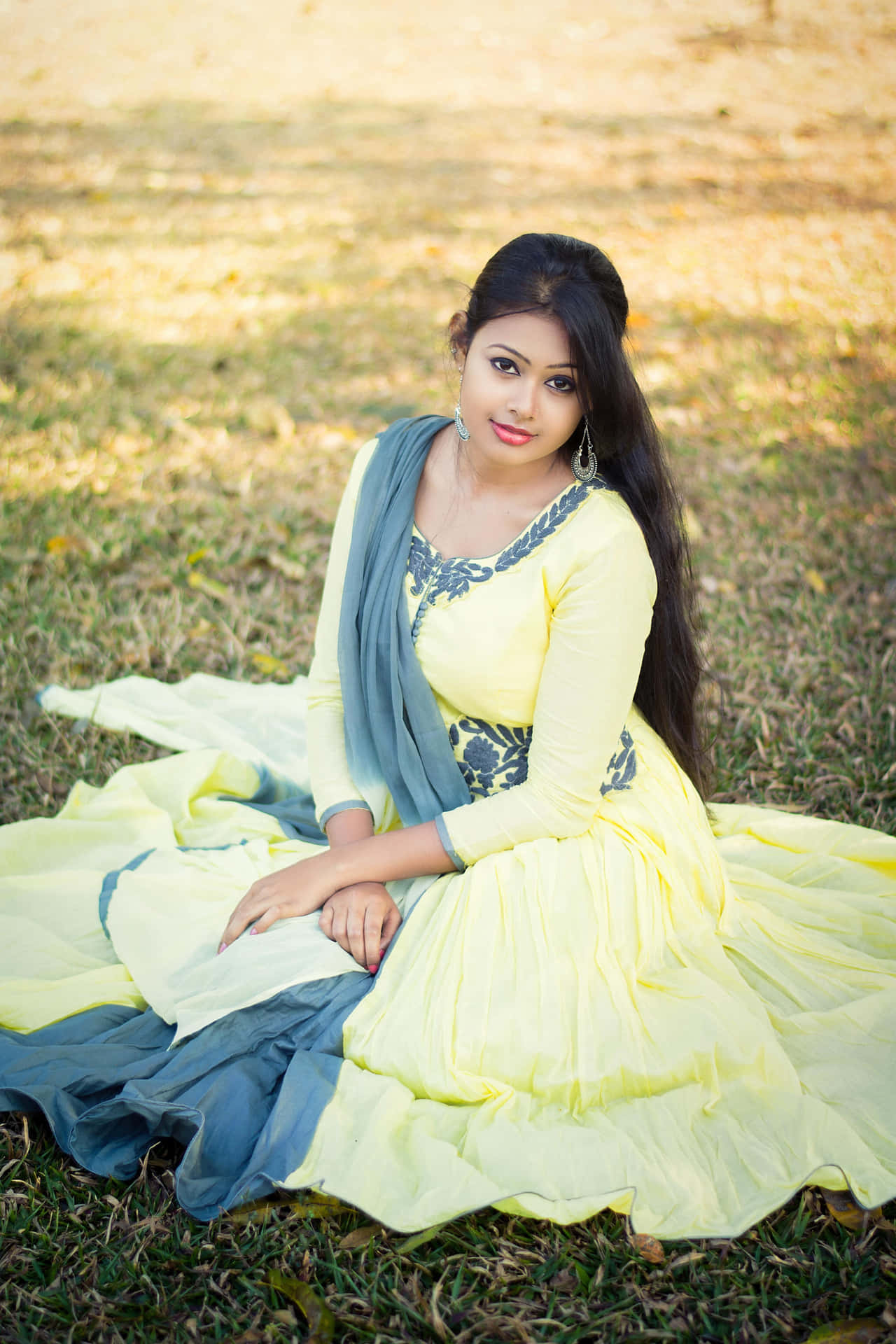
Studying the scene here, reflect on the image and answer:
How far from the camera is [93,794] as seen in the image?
2729 mm

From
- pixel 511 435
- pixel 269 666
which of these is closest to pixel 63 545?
pixel 269 666

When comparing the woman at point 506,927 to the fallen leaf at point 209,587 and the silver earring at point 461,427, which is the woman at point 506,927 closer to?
the silver earring at point 461,427

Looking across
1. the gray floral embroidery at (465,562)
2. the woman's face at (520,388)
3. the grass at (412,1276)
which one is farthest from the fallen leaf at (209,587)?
the grass at (412,1276)

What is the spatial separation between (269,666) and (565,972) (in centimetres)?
179

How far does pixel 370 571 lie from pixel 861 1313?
1529mm

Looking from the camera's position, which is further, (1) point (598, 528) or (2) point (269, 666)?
(2) point (269, 666)

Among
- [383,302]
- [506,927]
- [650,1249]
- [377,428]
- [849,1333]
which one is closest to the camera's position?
[849,1333]

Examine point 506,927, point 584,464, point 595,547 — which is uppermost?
point 584,464

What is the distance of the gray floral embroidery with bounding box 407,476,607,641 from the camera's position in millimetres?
1954

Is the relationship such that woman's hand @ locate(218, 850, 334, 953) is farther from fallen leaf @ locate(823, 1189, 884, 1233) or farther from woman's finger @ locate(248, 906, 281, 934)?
fallen leaf @ locate(823, 1189, 884, 1233)

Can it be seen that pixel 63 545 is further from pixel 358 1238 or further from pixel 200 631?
Answer: pixel 358 1238

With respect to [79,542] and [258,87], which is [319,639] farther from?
[258,87]

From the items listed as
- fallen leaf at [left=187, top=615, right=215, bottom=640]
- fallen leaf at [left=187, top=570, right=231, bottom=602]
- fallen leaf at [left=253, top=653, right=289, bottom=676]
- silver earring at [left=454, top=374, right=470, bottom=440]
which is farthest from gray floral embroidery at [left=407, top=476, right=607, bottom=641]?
fallen leaf at [left=187, top=570, right=231, bottom=602]

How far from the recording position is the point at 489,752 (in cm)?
214
